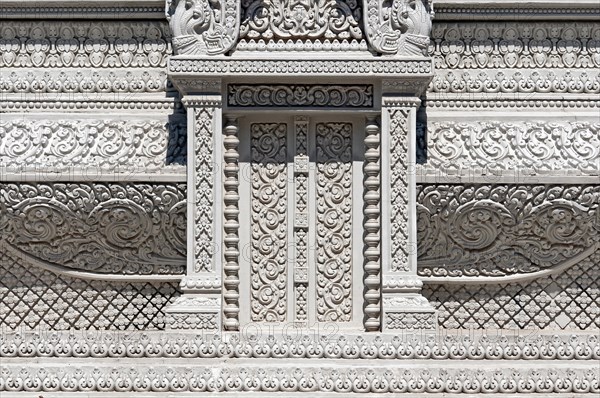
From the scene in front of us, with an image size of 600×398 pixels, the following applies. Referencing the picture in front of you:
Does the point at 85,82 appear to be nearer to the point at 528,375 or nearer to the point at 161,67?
the point at 161,67

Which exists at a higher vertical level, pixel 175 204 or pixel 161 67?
pixel 161 67

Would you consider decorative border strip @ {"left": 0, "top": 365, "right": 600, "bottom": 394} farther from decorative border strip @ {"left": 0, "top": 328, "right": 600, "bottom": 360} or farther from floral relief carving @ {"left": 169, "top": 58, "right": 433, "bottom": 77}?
floral relief carving @ {"left": 169, "top": 58, "right": 433, "bottom": 77}

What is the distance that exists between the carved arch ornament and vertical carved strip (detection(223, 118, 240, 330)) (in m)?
0.47

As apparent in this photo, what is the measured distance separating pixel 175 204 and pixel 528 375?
2.16m

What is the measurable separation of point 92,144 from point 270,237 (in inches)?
43.8

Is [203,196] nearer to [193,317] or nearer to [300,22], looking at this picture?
[193,317]

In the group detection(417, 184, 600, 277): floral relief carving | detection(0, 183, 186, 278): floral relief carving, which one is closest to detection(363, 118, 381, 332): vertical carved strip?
detection(417, 184, 600, 277): floral relief carving

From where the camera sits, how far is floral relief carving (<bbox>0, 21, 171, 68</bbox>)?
6.71 metres

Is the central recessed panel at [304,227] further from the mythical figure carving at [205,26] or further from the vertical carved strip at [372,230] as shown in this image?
the mythical figure carving at [205,26]

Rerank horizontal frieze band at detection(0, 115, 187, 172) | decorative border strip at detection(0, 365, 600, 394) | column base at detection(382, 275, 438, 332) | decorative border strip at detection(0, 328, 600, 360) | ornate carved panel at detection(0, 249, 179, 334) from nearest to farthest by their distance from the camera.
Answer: decorative border strip at detection(0, 365, 600, 394) → decorative border strip at detection(0, 328, 600, 360) → column base at detection(382, 275, 438, 332) → horizontal frieze band at detection(0, 115, 187, 172) → ornate carved panel at detection(0, 249, 179, 334)

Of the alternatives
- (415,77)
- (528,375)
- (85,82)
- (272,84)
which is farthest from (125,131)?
(528,375)

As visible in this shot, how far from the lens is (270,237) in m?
6.54

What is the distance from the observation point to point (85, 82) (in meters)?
6.72

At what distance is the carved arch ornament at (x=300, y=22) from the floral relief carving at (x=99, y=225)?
0.84 m
